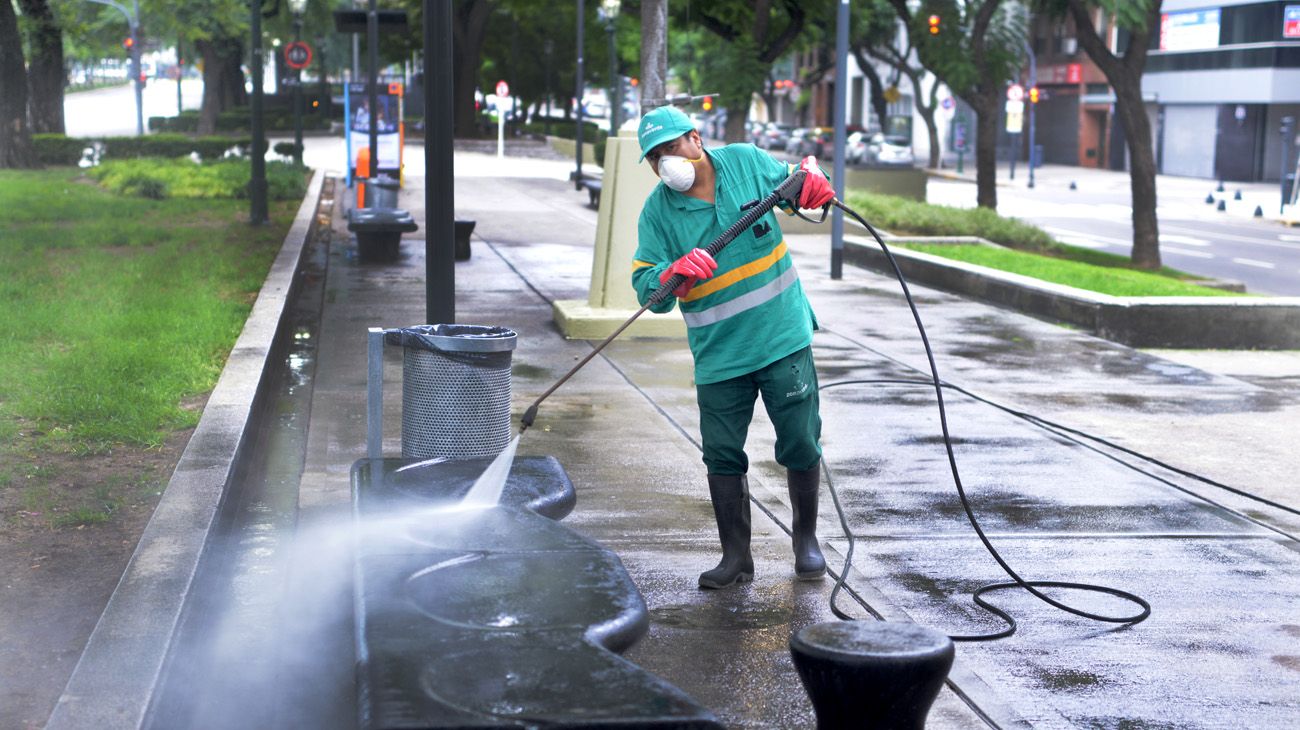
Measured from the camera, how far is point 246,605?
5559 mm

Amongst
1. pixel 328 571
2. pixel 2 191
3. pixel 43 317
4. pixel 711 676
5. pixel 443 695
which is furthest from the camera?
pixel 2 191

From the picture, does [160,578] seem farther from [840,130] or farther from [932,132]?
[932,132]

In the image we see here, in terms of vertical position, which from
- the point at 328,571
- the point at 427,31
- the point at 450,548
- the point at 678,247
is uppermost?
the point at 427,31

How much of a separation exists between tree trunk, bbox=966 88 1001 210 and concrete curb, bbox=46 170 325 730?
58.7 feet

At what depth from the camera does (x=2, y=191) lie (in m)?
26.2

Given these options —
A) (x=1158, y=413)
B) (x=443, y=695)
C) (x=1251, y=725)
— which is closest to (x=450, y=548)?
(x=443, y=695)

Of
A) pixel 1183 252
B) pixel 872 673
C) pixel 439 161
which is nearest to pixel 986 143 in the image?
pixel 1183 252

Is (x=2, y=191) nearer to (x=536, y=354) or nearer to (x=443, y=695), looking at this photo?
(x=536, y=354)

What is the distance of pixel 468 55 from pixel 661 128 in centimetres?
5015

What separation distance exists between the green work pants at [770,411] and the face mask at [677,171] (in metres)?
0.70

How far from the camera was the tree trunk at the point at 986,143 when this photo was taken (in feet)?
81.7

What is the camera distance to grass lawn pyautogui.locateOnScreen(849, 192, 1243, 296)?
16000 millimetres

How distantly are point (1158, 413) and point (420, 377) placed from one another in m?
5.07

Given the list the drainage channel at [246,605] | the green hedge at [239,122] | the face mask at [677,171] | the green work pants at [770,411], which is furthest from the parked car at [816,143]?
the face mask at [677,171]
